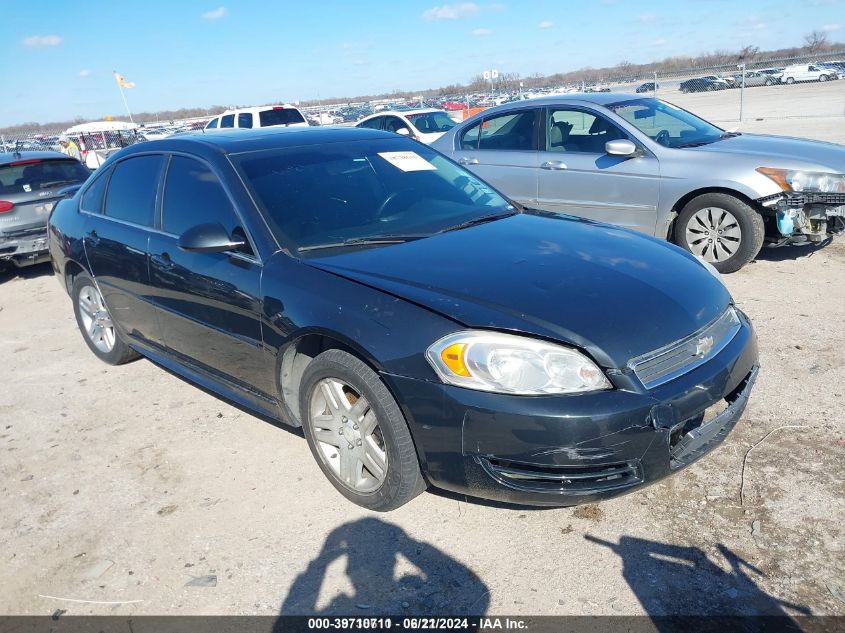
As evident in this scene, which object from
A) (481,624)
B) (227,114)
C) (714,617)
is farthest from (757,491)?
(227,114)

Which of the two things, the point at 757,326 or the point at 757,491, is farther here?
the point at 757,326

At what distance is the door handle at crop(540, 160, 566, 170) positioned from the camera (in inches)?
261

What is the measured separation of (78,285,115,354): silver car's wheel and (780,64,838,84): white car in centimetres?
4484

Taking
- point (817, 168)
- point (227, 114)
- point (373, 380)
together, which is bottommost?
point (373, 380)

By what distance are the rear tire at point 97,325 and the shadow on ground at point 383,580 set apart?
112 inches

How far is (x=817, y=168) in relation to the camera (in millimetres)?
5590

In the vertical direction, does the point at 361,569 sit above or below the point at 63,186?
below

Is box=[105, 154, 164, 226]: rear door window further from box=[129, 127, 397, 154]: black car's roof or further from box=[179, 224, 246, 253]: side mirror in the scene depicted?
box=[179, 224, 246, 253]: side mirror

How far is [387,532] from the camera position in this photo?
2850mm

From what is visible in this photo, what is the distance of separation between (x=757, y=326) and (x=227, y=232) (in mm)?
3701

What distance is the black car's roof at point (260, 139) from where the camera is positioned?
12.1 feet

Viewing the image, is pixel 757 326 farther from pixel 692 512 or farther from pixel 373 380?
pixel 373 380

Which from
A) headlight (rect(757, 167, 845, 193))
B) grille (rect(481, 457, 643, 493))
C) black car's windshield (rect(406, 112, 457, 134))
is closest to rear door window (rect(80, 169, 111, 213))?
grille (rect(481, 457, 643, 493))

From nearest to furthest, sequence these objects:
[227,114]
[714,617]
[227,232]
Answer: [714,617]
[227,232]
[227,114]
